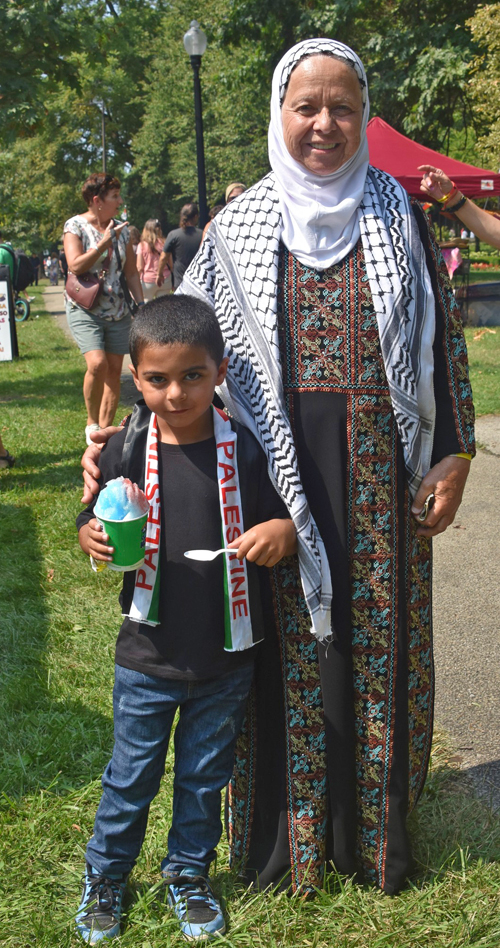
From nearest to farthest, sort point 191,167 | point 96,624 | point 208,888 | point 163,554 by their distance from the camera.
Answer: point 163,554 < point 208,888 < point 96,624 < point 191,167

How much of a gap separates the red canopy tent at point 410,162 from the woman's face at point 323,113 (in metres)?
10.8

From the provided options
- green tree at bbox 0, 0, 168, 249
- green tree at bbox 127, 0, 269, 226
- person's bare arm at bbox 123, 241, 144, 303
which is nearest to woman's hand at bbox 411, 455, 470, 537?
person's bare arm at bbox 123, 241, 144, 303

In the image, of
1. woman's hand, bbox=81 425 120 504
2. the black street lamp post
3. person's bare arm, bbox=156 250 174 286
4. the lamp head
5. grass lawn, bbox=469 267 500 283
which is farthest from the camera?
grass lawn, bbox=469 267 500 283

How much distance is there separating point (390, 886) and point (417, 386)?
1.28 metres

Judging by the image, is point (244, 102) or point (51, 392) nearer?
point (51, 392)

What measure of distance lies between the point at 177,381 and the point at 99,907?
1277mm

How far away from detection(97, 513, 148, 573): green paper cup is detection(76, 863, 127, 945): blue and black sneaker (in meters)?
0.84

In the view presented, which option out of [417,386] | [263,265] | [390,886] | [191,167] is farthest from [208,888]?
[191,167]

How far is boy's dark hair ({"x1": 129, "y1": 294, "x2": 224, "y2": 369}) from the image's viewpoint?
75.0 inches

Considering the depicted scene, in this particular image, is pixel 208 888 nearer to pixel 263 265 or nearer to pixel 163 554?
pixel 163 554

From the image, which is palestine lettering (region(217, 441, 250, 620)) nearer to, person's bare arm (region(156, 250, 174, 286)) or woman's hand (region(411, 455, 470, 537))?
woman's hand (region(411, 455, 470, 537))

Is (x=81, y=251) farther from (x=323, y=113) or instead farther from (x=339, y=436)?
(x=339, y=436)

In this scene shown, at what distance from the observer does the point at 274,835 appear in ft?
7.55

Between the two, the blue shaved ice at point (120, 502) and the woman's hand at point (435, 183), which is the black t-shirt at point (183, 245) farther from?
the blue shaved ice at point (120, 502)
